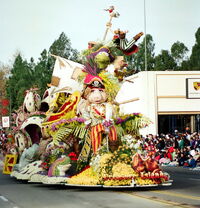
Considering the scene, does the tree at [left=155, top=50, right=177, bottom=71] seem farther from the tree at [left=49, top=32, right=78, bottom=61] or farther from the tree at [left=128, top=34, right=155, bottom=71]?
the tree at [left=49, top=32, right=78, bottom=61]

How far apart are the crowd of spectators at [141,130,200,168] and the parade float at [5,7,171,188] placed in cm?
1058

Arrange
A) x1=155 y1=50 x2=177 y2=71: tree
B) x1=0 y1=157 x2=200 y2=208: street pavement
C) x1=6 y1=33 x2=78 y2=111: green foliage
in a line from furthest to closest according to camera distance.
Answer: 1. x1=155 y1=50 x2=177 y2=71: tree
2. x1=6 y1=33 x2=78 y2=111: green foliage
3. x1=0 y1=157 x2=200 y2=208: street pavement

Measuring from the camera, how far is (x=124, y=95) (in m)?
50.8

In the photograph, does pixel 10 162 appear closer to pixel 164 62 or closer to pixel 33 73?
pixel 33 73

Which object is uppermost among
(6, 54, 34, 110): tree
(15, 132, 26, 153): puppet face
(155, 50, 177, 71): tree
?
(155, 50, 177, 71): tree

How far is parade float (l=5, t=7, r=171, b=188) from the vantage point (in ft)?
52.1

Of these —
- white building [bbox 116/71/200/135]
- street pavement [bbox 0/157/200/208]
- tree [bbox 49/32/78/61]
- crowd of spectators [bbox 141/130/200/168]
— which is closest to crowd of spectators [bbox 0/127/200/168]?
crowd of spectators [bbox 141/130/200/168]

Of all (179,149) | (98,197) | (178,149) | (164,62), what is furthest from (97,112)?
(164,62)

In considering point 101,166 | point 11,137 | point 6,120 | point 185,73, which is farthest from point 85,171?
point 185,73

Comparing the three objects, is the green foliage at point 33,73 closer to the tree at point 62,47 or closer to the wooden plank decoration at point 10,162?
the tree at point 62,47

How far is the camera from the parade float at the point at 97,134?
1588cm

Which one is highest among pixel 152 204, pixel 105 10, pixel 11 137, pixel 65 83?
pixel 105 10

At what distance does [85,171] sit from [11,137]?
6890mm

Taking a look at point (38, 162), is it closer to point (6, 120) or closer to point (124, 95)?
point (6, 120)
